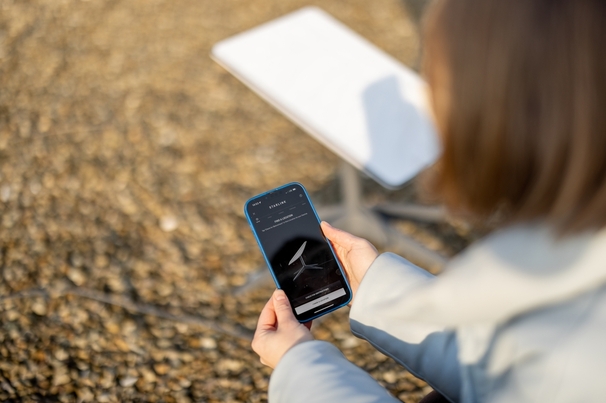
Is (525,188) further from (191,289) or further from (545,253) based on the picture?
(191,289)

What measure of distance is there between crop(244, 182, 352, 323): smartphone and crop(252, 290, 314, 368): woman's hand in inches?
3.7

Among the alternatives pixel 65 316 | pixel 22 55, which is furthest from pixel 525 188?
pixel 22 55

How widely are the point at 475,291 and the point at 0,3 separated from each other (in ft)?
12.0

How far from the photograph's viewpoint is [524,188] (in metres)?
0.75

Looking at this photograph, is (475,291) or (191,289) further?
(191,289)

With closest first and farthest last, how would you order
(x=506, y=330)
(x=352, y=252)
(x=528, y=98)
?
(x=528, y=98), (x=506, y=330), (x=352, y=252)

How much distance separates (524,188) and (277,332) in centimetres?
63

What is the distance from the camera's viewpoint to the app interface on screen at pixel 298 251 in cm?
138

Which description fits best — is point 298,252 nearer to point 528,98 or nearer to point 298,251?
point 298,251

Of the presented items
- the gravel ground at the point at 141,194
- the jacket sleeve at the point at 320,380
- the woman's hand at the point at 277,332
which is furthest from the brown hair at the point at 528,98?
the gravel ground at the point at 141,194

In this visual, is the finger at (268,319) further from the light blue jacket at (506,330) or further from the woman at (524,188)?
the woman at (524,188)

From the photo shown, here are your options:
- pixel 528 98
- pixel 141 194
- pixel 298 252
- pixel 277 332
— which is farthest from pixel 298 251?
pixel 141 194

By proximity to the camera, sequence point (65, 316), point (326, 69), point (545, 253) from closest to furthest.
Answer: point (545, 253)
point (326, 69)
point (65, 316)

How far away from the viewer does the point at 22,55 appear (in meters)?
3.13
